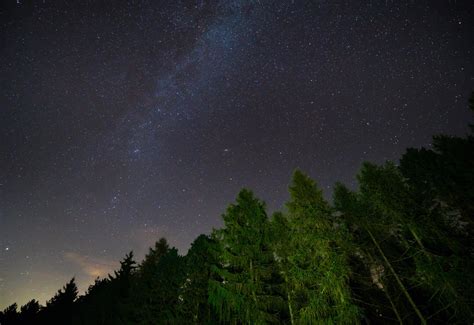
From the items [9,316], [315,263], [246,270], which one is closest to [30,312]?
[9,316]

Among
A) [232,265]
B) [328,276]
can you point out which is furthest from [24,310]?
[328,276]

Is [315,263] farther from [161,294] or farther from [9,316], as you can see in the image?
[9,316]

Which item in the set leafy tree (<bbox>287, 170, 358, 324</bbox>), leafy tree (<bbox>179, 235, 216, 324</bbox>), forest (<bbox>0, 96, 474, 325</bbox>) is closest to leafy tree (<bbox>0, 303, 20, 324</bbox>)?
forest (<bbox>0, 96, 474, 325</bbox>)

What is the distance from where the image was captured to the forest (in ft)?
39.4

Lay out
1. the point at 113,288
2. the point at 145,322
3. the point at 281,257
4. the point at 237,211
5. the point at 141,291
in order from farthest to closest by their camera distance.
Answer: the point at 113,288
the point at 141,291
the point at 145,322
the point at 237,211
the point at 281,257

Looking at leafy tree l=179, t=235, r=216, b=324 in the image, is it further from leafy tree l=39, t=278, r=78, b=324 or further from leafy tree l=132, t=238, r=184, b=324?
leafy tree l=39, t=278, r=78, b=324

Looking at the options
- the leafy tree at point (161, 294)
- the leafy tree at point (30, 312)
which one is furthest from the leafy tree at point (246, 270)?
the leafy tree at point (30, 312)

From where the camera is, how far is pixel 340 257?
12109 mm

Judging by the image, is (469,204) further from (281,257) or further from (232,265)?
(232,265)

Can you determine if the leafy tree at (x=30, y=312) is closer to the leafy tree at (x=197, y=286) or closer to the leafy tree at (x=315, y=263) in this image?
the leafy tree at (x=197, y=286)

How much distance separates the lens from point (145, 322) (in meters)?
18.5

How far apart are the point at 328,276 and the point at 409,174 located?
1044 centimetres

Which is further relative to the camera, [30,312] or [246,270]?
[30,312]

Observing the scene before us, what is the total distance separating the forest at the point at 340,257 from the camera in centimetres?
1201
